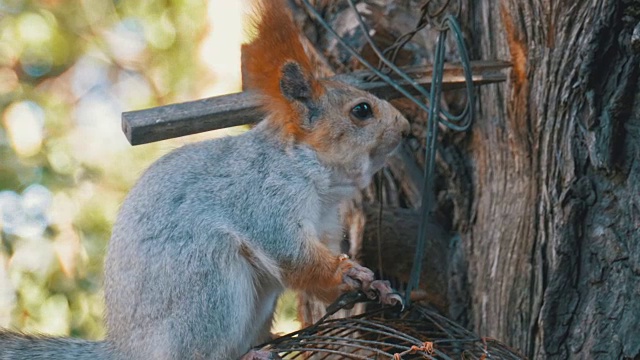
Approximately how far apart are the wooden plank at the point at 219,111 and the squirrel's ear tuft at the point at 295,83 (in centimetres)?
9

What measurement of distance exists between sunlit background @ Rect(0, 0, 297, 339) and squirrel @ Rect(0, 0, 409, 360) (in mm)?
924

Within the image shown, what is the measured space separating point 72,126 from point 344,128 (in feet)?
6.46

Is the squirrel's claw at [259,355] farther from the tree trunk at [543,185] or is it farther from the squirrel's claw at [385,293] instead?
the tree trunk at [543,185]

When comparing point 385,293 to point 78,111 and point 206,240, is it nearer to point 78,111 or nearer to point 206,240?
point 206,240

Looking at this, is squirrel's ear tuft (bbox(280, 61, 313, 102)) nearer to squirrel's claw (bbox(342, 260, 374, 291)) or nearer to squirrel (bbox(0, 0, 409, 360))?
squirrel (bbox(0, 0, 409, 360))

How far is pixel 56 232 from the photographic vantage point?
127 inches

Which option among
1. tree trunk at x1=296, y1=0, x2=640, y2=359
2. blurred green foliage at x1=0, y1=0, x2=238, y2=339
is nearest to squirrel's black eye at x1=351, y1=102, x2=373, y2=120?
tree trunk at x1=296, y1=0, x2=640, y2=359

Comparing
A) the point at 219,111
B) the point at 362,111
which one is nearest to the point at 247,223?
the point at 219,111

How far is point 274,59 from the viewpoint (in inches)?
70.5

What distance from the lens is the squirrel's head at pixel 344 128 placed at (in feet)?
6.23

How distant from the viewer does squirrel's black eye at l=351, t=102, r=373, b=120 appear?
1903mm

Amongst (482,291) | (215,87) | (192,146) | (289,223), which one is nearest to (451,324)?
(289,223)

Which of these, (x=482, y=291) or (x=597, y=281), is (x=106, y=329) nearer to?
(x=482, y=291)

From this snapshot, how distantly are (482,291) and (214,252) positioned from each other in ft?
2.49
